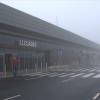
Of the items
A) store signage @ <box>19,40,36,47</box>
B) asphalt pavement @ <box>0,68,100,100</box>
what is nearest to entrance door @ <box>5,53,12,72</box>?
store signage @ <box>19,40,36,47</box>

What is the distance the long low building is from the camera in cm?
3306

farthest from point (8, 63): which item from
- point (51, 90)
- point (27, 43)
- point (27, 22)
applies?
point (51, 90)

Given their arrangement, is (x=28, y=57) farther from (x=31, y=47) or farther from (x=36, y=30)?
(x=36, y=30)

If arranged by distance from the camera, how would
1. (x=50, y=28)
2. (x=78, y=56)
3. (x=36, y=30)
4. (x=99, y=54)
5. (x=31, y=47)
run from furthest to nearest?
(x=99, y=54) < (x=78, y=56) < (x=50, y=28) < (x=31, y=47) < (x=36, y=30)

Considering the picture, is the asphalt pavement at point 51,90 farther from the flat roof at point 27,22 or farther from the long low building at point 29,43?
the long low building at point 29,43

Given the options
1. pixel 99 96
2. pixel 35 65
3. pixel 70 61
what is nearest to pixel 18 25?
pixel 35 65

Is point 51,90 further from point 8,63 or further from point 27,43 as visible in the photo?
point 27,43

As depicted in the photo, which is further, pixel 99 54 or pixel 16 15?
pixel 99 54

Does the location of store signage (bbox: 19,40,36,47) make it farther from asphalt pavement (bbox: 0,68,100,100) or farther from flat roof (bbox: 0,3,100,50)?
asphalt pavement (bbox: 0,68,100,100)

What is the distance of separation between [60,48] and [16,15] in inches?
861

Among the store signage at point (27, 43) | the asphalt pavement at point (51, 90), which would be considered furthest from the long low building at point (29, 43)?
the asphalt pavement at point (51, 90)

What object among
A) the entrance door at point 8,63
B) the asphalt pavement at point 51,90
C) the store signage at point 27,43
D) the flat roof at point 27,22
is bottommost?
the asphalt pavement at point 51,90

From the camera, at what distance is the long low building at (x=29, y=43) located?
108 ft

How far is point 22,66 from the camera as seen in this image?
132ft
